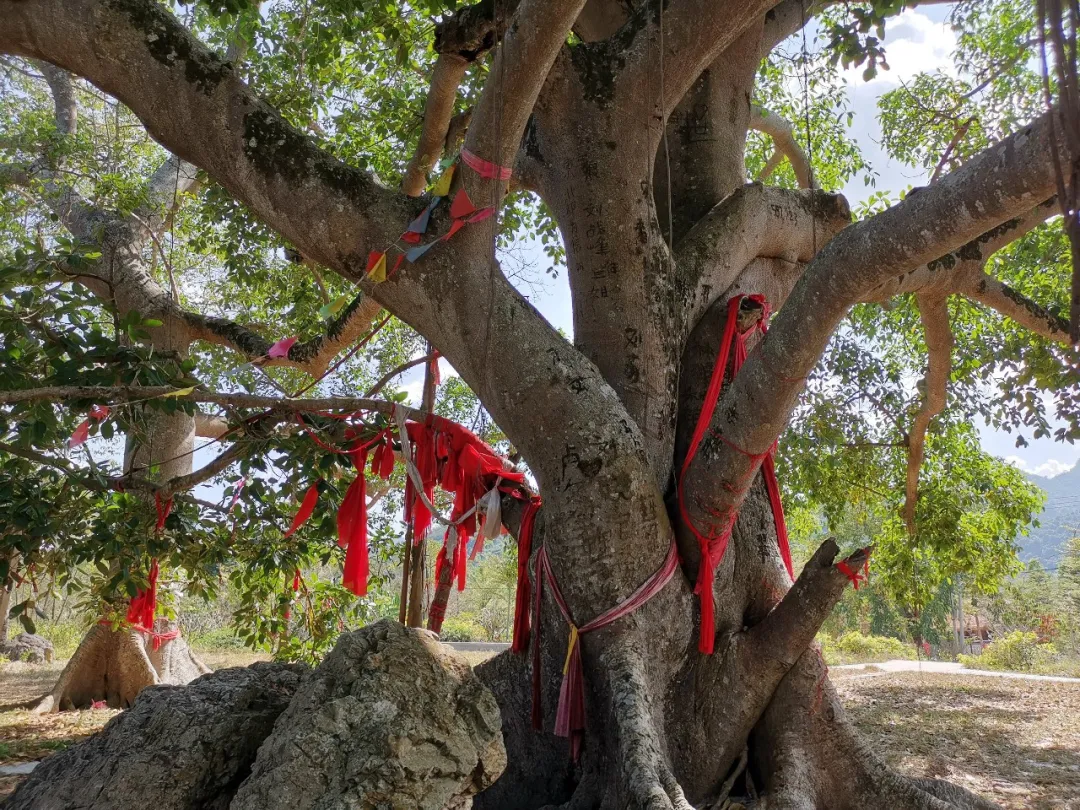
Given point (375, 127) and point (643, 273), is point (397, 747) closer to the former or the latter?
point (643, 273)

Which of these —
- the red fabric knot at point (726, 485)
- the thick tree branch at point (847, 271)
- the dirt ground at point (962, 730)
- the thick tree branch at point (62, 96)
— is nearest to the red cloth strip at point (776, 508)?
the red fabric knot at point (726, 485)

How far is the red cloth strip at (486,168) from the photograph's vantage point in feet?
9.73

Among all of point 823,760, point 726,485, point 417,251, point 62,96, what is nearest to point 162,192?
point 62,96

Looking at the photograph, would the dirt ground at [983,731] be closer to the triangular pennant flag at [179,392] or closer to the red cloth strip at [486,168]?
the red cloth strip at [486,168]

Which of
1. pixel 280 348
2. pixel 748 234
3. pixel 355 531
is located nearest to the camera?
pixel 355 531

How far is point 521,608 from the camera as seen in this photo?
3627 millimetres

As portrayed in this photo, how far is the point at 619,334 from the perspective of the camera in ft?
11.7

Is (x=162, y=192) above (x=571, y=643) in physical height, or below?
above

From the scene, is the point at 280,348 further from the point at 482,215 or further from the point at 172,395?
the point at 482,215

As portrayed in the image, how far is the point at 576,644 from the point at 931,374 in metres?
3.46

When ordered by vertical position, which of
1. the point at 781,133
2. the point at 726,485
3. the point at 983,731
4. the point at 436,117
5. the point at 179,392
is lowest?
the point at 983,731

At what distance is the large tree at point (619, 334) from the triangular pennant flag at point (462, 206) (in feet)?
0.17

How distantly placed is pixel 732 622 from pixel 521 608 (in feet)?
2.98

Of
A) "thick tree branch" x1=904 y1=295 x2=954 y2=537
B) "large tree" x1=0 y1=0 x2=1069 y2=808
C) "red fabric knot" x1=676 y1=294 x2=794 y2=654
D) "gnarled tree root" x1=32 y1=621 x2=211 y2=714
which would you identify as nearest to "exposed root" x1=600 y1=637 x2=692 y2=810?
"large tree" x1=0 y1=0 x2=1069 y2=808
